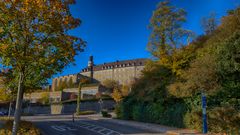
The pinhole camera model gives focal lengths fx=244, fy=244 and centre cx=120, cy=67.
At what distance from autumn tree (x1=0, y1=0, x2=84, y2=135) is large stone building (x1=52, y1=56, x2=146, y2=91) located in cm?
9103

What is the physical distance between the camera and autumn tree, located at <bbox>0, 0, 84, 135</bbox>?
33.7 feet

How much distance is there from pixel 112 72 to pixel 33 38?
10346 centimetres

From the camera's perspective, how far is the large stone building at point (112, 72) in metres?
106

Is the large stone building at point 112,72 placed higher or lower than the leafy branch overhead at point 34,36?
higher

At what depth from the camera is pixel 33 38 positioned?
10.5 m

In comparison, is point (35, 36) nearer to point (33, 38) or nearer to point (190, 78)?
point (33, 38)

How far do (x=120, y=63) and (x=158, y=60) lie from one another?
9080cm

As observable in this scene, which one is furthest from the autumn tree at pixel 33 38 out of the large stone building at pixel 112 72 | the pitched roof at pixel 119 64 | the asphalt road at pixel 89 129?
the pitched roof at pixel 119 64

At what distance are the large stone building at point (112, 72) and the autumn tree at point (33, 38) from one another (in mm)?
91032

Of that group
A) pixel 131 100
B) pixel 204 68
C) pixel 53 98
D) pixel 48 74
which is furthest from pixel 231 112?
pixel 53 98

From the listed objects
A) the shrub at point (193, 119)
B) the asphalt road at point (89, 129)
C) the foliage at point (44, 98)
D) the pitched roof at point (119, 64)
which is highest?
the pitched roof at point (119, 64)

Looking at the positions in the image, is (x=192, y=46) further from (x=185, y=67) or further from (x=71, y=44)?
(x=71, y=44)

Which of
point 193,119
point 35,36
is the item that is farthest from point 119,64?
point 35,36

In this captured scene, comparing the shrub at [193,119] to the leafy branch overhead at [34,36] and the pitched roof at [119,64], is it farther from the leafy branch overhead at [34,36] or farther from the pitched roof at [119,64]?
the pitched roof at [119,64]
